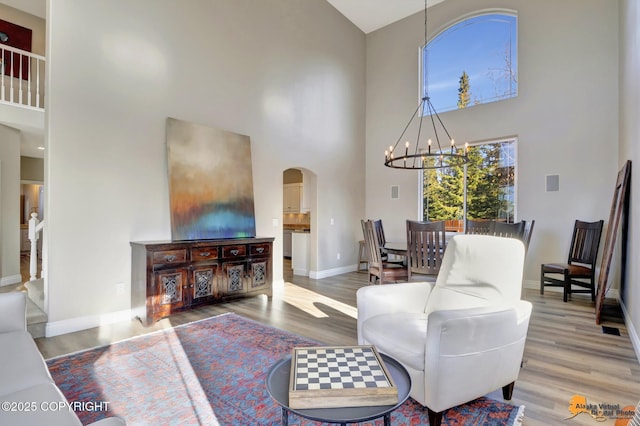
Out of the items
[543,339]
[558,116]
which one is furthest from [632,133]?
[543,339]

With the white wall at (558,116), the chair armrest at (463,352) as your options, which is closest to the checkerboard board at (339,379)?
the chair armrest at (463,352)

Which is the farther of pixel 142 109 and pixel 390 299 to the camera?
pixel 142 109

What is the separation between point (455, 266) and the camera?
2.47 metres

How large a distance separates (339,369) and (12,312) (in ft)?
6.82

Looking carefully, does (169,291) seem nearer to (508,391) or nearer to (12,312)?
(12,312)

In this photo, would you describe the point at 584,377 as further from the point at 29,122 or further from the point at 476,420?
the point at 29,122

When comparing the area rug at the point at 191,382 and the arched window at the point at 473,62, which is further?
the arched window at the point at 473,62

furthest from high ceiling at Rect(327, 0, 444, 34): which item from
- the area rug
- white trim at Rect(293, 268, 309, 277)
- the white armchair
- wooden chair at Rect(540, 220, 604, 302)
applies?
the area rug

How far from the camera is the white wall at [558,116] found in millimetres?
4887

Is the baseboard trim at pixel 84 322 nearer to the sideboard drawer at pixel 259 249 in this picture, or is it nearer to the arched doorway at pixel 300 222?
the sideboard drawer at pixel 259 249

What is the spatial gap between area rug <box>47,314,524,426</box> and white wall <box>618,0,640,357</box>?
7.38 feet

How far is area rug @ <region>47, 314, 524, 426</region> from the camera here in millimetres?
1900

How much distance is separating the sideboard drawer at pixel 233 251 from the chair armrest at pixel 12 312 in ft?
7.19

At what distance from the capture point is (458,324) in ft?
5.52
